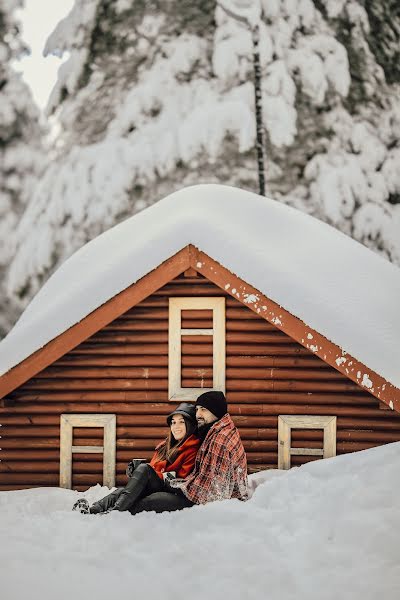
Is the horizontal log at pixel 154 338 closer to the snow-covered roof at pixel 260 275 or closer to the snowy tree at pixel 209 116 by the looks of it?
the snow-covered roof at pixel 260 275

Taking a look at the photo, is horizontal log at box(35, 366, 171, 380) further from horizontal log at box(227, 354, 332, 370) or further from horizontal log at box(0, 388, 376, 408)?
horizontal log at box(227, 354, 332, 370)

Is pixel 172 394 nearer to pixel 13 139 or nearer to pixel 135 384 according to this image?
pixel 135 384

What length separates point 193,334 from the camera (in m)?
7.88

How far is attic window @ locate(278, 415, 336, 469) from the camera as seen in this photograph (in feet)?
25.3

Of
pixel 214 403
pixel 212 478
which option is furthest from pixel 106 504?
pixel 214 403

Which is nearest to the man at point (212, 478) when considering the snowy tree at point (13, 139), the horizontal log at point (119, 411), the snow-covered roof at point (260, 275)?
the horizontal log at point (119, 411)

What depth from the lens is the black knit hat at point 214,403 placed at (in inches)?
257

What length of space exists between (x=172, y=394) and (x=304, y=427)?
4.96ft

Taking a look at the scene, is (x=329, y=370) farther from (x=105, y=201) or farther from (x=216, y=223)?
(x=105, y=201)

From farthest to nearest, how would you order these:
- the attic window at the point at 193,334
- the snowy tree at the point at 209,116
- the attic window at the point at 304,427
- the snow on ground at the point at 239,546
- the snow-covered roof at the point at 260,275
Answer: the snowy tree at the point at 209,116
the attic window at the point at 193,334
the attic window at the point at 304,427
the snow-covered roof at the point at 260,275
the snow on ground at the point at 239,546

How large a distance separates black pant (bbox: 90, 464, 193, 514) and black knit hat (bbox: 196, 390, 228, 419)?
769 mm

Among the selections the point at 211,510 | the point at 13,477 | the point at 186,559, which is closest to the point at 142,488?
the point at 211,510

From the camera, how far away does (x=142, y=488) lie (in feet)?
20.5

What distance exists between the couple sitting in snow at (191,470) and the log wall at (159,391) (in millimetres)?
1259
